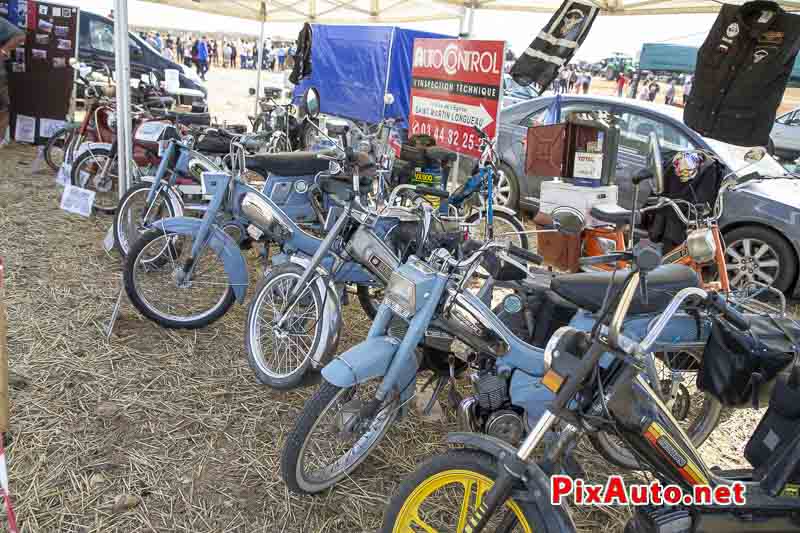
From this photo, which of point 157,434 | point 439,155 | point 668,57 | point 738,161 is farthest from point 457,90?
point 668,57

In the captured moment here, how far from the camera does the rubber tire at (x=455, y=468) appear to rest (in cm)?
149

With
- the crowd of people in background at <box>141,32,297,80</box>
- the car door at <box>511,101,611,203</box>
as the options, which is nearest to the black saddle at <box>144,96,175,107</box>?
the car door at <box>511,101,611,203</box>

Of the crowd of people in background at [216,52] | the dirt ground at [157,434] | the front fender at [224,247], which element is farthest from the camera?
the crowd of people in background at [216,52]

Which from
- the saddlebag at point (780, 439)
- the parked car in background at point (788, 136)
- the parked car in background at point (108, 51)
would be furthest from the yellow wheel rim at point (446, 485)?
the parked car in background at point (788, 136)

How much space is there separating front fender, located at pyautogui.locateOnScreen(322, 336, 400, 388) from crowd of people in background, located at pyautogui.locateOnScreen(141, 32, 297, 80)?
67.3 feet

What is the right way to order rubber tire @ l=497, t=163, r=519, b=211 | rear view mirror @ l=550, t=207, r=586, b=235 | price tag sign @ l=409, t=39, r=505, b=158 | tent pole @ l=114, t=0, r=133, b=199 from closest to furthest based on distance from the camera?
rear view mirror @ l=550, t=207, r=586, b=235
tent pole @ l=114, t=0, r=133, b=199
price tag sign @ l=409, t=39, r=505, b=158
rubber tire @ l=497, t=163, r=519, b=211

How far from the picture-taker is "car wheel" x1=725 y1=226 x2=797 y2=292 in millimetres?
4609

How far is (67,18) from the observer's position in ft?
24.5

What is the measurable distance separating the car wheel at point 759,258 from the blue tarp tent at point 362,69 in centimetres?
482

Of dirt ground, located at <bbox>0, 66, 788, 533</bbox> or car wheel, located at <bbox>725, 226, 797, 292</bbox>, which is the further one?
car wheel, located at <bbox>725, 226, 797, 292</bbox>

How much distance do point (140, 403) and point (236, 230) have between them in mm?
1225

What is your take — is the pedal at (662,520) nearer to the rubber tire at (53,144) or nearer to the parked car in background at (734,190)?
the parked car in background at (734,190)

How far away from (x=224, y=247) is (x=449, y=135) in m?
2.70

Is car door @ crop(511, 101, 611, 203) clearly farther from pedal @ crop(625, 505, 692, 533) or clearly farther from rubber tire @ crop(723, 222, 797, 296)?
pedal @ crop(625, 505, 692, 533)
